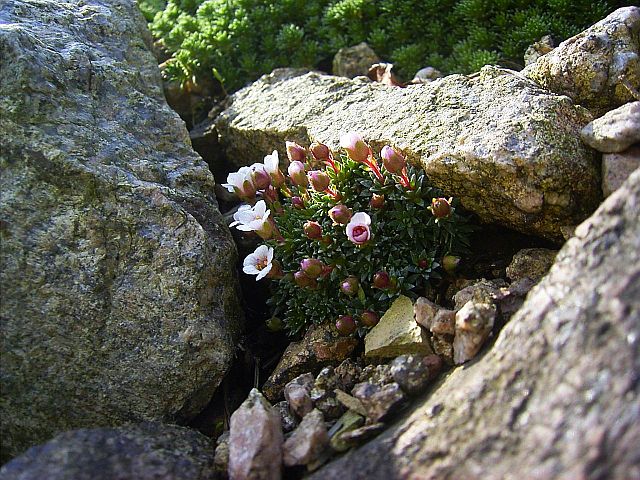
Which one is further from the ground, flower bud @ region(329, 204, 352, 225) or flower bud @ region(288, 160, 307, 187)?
flower bud @ region(288, 160, 307, 187)

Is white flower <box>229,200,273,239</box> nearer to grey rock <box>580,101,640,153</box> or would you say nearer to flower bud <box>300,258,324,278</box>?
flower bud <box>300,258,324,278</box>

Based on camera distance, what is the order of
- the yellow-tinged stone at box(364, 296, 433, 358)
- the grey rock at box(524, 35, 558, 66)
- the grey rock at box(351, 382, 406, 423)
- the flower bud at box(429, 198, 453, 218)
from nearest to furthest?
the grey rock at box(351, 382, 406, 423) < the yellow-tinged stone at box(364, 296, 433, 358) < the flower bud at box(429, 198, 453, 218) < the grey rock at box(524, 35, 558, 66)

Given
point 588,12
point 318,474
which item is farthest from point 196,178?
point 588,12

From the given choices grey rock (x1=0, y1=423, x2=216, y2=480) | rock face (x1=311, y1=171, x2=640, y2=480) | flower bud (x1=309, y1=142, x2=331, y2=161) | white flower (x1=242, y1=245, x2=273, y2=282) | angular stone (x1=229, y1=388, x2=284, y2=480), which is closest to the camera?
rock face (x1=311, y1=171, x2=640, y2=480)

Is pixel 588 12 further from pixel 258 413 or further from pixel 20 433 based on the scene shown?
pixel 20 433

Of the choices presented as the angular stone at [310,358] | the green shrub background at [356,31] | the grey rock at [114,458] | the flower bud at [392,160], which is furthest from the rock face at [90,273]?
the green shrub background at [356,31]

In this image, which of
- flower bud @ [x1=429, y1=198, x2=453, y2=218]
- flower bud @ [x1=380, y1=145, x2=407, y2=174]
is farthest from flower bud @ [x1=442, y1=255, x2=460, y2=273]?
flower bud @ [x1=380, y1=145, x2=407, y2=174]
